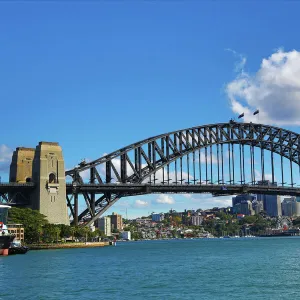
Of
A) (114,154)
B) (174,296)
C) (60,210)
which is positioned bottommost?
(174,296)

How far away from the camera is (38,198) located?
102 metres

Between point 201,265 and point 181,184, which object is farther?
point 181,184

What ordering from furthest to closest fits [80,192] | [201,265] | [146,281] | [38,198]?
1. [80,192]
2. [38,198]
3. [201,265]
4. [146,281]

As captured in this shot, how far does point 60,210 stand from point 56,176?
210 inches

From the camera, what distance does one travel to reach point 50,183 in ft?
335

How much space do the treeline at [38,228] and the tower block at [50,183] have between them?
256 cm

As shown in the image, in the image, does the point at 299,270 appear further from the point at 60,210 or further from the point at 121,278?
the point at 60,210

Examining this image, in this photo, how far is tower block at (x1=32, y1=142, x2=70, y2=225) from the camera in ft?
333

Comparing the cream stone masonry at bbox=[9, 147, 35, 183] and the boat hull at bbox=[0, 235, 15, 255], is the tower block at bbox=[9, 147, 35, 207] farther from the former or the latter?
the boat hull at bbox=[0, 235, 15, 255]

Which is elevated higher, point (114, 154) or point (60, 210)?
point (114, 154)

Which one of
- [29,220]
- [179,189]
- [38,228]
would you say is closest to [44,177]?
[29,220]

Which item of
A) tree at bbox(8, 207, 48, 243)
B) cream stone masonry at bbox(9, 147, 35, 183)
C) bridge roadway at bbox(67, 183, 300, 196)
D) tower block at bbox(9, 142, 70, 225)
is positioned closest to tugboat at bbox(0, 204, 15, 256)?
tree at bbox(8, 207, 48, 243)

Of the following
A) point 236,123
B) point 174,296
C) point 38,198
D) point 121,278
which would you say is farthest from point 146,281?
point 236,123

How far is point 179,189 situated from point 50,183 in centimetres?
2630
